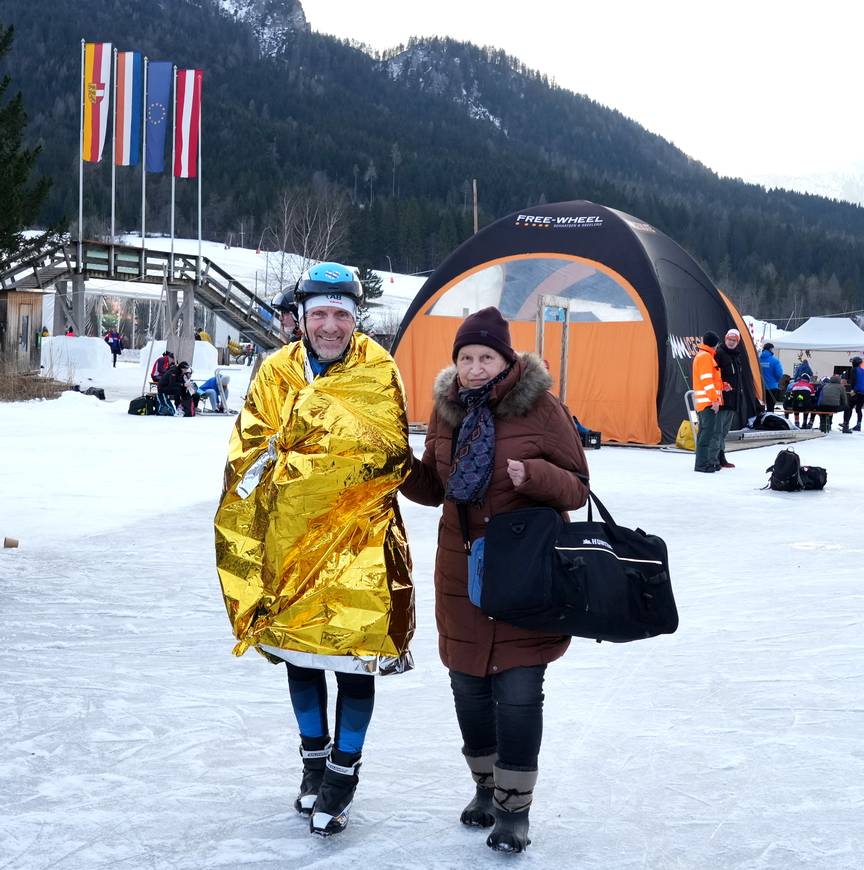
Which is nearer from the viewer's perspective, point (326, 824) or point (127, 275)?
point (326, 824)

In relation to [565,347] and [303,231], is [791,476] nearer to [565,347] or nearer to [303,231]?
[565,347]

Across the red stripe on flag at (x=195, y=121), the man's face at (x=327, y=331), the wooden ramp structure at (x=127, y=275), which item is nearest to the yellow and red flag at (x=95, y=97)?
the red stripe on flag at (x=195, y=121)

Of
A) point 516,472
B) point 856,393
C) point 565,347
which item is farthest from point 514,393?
point 856,393

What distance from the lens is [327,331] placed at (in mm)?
2854

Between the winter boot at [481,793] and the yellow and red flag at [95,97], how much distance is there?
21.5 m

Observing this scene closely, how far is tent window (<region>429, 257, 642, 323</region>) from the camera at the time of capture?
48.7 ft

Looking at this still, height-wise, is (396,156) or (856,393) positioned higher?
(396,156)

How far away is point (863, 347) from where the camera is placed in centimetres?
3284

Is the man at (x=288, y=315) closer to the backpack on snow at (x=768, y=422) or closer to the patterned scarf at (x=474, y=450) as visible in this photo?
the patterned scarf at (x=474, y=450)

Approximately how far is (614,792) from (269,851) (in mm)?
1028

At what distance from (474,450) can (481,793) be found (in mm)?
927

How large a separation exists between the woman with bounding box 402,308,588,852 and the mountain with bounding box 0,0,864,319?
7871 centimetres

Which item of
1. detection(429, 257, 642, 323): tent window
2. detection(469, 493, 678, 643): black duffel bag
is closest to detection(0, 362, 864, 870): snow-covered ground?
detection(469, 493, 678, 643): black duffel bag

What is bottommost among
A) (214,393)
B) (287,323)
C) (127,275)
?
(214,393)
